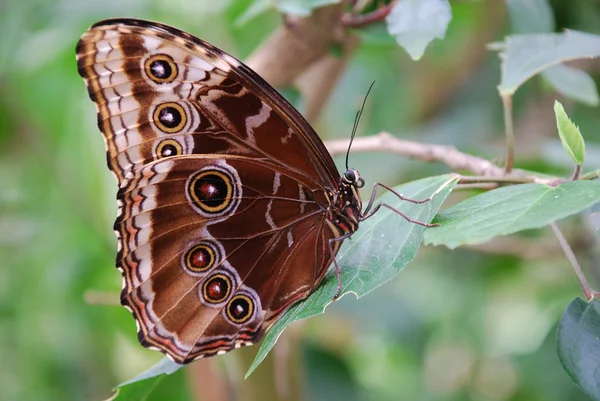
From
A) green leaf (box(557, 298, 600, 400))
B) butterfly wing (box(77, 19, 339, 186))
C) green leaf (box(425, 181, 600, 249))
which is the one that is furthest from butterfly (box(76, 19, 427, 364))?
green leaf (box(557, 298, 600, 400))

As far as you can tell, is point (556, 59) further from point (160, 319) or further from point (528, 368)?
point (528, 368)

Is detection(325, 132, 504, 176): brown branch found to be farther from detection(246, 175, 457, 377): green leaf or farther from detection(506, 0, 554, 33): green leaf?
detection(506, 0, 554, 33): green leaf

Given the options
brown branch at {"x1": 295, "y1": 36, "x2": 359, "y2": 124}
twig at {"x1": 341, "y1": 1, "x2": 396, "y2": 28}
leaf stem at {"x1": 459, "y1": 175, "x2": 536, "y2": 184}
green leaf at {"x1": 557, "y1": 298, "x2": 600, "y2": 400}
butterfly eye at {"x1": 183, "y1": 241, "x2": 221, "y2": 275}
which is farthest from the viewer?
brown branch at {"x1": 295, "y1": 36, "x2": 359, "y2": 124}

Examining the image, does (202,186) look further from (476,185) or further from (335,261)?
(476,185)

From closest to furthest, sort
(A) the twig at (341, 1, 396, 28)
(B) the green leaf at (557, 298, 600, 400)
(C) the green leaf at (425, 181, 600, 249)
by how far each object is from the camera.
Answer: (C) the green leaf at (425, 181, 600, 249)
(B) the green leaf at (557, 298, 600, 400)
(A) the twig at (341, 1, 396, 28)

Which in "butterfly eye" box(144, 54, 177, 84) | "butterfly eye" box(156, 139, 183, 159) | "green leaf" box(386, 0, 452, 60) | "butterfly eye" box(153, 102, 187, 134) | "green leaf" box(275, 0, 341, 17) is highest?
"butterfly eye" box(144, 54, 177, 84)

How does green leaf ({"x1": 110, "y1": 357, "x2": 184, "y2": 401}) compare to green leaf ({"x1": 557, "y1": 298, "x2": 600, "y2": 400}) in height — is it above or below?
above
